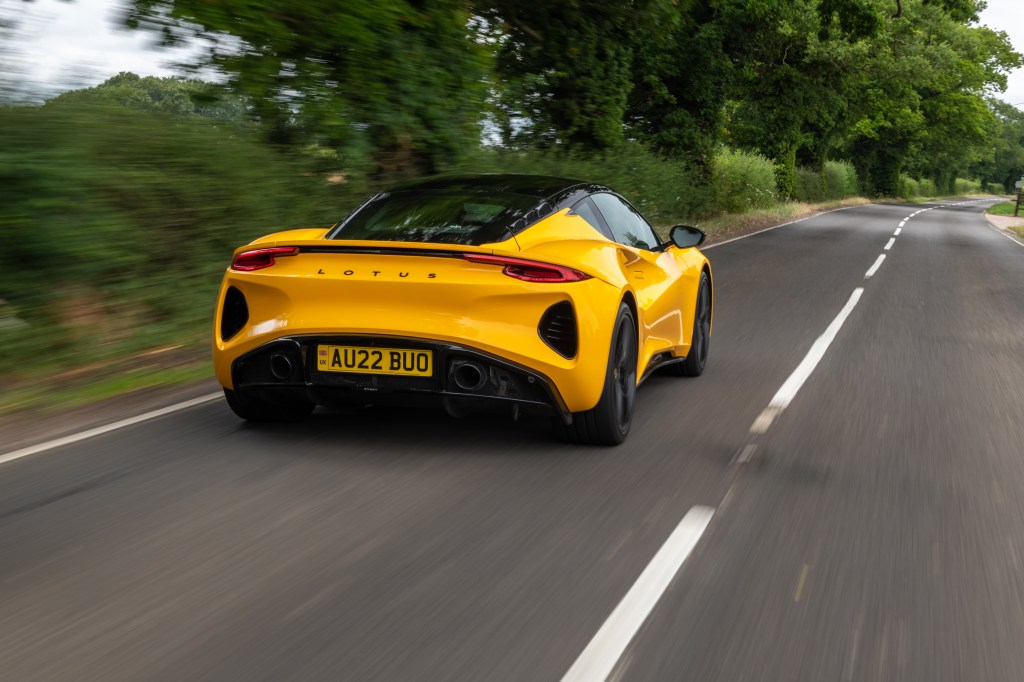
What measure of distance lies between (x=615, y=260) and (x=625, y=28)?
56.4 feet

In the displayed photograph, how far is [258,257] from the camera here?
5.43 m

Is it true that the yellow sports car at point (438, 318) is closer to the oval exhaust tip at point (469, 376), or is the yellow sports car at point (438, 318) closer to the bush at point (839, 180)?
the oval exhaust tip at point (469, 376)

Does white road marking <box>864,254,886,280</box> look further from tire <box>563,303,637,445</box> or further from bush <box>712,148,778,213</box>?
tire <box>563,303,637,445</box>

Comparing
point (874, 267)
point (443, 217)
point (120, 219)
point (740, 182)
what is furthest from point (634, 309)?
point (740, 182)

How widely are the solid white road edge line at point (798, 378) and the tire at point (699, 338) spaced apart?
0.63 meters

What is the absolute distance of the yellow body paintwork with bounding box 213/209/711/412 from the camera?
5082mm

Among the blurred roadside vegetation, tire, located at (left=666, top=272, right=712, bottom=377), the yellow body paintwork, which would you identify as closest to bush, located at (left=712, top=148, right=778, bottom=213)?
the blurred roadside vegetation

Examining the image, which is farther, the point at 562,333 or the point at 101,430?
the point at 101,430

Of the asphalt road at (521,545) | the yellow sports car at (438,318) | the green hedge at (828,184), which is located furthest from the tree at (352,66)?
the green hedge at (828,184)

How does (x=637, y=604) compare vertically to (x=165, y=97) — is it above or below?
below

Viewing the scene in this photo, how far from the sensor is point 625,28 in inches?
864

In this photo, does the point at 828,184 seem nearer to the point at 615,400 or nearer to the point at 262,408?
the point at 615,400

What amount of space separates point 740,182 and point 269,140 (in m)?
22.7

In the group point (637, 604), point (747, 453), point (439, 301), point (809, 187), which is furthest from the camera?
point (809, 187)
